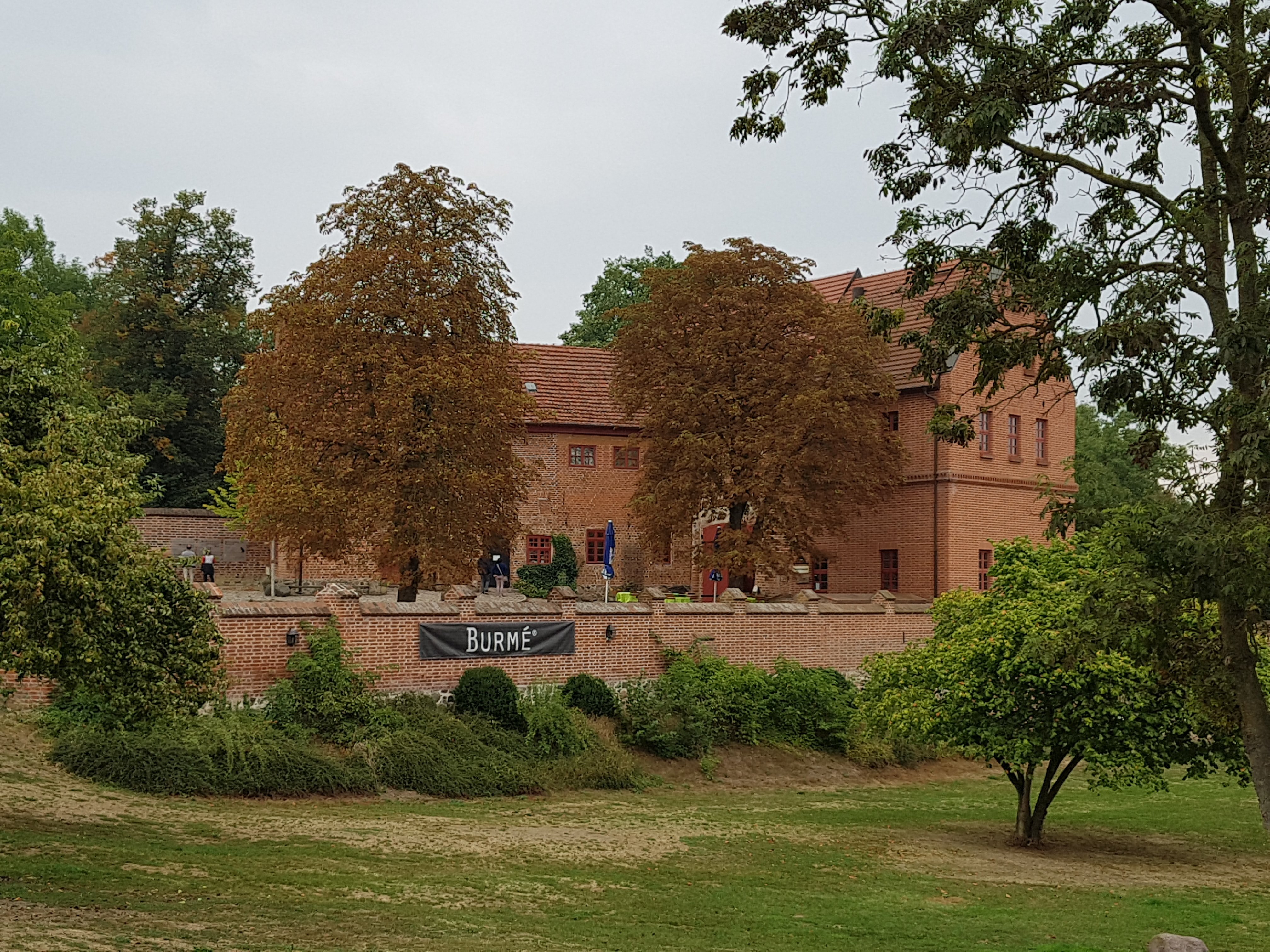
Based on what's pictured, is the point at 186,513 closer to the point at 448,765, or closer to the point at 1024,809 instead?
the point at 448,765

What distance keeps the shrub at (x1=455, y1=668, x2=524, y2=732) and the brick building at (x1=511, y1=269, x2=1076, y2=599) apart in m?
9.55

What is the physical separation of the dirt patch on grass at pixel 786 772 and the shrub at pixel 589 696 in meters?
1.02

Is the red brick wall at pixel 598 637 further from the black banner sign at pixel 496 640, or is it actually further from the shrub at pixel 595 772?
the shrub at pixel 595 772

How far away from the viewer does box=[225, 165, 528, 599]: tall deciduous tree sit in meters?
27.4

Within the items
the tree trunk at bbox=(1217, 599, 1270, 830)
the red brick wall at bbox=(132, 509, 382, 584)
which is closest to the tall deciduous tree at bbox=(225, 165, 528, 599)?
the red brick wall at bbox=(132, 509, 382, 584)

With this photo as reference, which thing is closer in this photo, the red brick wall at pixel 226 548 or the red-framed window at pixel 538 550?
the red brick wall at pixel 226 548

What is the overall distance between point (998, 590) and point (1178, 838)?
192 inches

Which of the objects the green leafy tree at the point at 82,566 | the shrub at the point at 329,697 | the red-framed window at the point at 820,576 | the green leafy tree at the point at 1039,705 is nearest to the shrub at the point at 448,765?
the shrub at the point at 329,697

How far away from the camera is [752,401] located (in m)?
35.2

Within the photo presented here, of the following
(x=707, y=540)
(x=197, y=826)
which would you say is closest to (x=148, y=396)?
(x=707, y=540)

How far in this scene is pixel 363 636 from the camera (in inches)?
894

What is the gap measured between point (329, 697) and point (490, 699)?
299 centimetres

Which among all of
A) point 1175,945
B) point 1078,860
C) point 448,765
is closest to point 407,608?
point 448,765

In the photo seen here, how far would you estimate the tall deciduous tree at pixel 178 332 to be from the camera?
5069 cm
